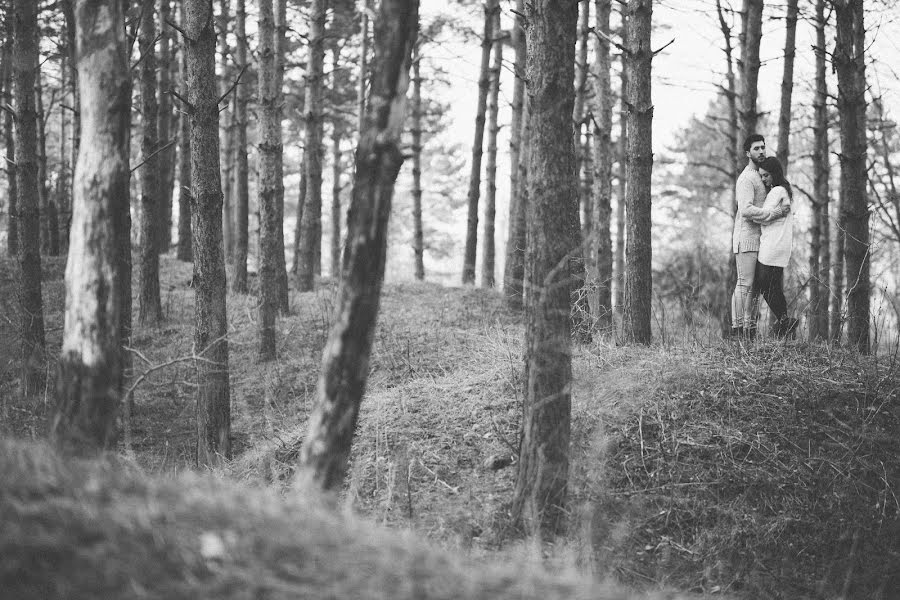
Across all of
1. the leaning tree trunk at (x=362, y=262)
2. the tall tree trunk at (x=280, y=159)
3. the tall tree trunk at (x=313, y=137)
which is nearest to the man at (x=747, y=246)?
the leaning tree trunk at (x=362, y=262)

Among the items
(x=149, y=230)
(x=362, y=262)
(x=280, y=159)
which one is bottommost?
(x=362, y=262)

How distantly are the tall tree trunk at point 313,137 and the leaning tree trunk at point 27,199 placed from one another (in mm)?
4519

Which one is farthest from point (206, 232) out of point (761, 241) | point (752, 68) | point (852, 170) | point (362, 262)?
point (752, 68)

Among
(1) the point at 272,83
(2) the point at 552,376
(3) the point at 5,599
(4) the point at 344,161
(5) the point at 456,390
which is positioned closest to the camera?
(3) the point at 5,599

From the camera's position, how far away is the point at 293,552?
271cm

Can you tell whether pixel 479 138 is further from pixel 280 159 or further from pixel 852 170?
pixel 852 170

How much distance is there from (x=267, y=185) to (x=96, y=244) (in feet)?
22.7

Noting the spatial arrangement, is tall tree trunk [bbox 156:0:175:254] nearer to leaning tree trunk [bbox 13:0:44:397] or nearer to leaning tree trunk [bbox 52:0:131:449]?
leaning tree trunk [bbox 13:0:44:397]

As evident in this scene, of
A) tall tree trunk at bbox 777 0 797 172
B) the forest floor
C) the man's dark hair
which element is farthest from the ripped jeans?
tall tree trunk at bbox 777 0 797 172

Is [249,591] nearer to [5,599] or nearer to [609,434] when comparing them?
[5,599]

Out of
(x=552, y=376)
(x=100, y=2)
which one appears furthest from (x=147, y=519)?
(x=100, y=2)

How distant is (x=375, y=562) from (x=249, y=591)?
0.46 meters

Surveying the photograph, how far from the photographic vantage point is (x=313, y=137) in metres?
12.9

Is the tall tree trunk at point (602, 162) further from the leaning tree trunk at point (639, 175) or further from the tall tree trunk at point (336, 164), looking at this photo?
the tall tree trunk at point (336, 164)
